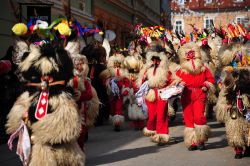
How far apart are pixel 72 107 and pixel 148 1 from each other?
127ft

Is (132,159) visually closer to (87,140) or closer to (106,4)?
(87,140)

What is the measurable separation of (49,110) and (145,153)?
3010 millimetres

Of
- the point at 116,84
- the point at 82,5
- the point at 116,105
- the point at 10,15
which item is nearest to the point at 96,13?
the point at 82,5

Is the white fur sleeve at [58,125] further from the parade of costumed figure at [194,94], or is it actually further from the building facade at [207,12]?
the building facade at [207,12]

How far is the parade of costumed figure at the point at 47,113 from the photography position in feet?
20.4

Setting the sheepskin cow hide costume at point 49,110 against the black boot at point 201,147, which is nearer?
the sheepskin cow hide costume at point 49,110

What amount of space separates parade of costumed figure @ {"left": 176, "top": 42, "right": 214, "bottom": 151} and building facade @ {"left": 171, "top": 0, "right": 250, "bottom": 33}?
2404 inches

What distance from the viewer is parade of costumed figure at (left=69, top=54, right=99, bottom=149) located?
7.57 m

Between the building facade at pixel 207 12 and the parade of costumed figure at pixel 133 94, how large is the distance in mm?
57641

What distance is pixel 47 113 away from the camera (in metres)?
6.30

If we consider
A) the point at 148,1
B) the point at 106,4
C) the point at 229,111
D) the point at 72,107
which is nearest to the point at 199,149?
the point at 229,111

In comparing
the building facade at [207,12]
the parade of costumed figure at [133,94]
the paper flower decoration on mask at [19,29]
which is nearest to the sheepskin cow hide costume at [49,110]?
the paper flower decoration on mask at [19,29]

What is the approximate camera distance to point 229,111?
8.23 m

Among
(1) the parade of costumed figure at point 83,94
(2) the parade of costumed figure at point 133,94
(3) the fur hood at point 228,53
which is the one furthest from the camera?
(2) the parade of costumed figure at point 133,94
